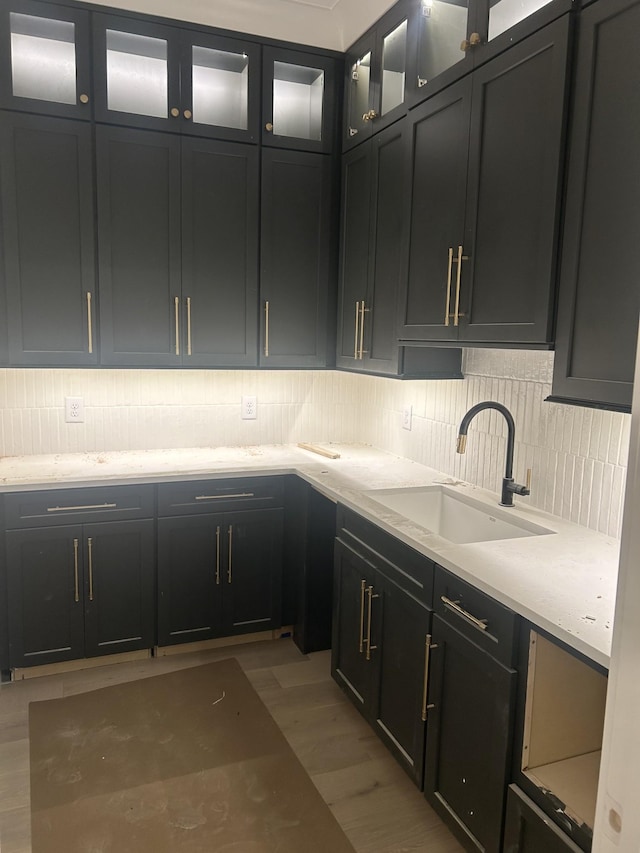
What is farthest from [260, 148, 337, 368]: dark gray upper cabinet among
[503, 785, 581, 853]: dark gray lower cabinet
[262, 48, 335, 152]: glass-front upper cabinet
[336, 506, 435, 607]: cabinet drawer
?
[503, 785, 581, 853]: dark gray lower cabinet

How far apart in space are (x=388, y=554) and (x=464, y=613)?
48cm

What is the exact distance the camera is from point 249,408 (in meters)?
3.49

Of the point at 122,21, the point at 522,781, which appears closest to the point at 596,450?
the point at 522,781

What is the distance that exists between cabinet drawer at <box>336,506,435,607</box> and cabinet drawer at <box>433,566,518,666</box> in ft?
0.22

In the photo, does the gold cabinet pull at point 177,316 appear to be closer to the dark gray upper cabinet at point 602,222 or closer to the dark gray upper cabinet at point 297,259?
the dark gray upper cabinet at point 297,259

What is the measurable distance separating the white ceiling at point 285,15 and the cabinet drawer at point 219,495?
202 cm

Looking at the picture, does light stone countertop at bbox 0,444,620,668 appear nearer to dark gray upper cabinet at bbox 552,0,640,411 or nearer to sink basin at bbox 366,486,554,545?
sink basin at bbox 366,486,554,545

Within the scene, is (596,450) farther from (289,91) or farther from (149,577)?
(289,91)

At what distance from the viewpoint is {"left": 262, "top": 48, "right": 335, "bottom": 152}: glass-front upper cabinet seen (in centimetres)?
303

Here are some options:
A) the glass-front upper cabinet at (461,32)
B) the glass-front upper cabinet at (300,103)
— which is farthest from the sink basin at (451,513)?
the glass-front upper cabinet at (300,103)

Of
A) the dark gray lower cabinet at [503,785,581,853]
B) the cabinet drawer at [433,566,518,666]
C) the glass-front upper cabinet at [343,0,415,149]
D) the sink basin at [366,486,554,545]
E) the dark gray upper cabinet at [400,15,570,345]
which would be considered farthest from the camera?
the glass-front upper cabinet at [343,0,415,149]

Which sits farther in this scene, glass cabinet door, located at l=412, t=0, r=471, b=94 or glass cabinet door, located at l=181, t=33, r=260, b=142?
glass cabinet door, located at l=181, t=33, r=260, b=142

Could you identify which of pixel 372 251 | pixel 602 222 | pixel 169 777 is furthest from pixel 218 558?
pixel 602 222

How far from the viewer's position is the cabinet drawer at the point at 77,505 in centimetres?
267
